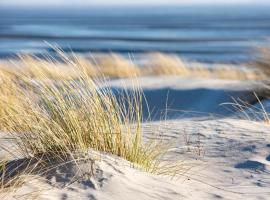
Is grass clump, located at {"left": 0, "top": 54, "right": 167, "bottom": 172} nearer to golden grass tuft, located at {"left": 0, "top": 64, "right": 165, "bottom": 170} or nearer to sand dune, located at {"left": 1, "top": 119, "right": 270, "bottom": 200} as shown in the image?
golden grass tuft, located at {"left": 0, "top": 64, "right": 165, "bottom": 170}

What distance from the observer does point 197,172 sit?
3896mm

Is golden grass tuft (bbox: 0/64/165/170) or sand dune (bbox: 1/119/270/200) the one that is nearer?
sand dune (bbox: 1/119/270/200)

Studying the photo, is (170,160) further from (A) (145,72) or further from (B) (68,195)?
(A) (145,72)

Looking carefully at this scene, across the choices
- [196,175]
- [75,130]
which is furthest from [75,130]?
[196,175]

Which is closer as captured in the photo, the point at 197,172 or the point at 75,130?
the point at 75,130

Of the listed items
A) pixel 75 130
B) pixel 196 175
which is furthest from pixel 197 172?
pixel 75 130

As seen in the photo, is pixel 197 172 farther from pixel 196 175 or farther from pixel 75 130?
pixel 75 130

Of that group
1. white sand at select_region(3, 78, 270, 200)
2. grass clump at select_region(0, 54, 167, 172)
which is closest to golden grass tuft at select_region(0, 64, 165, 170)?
grass clump at select_region(0, 54, 167, 172)

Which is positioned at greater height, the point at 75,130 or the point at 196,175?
the point at 75,130

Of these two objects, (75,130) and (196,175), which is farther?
(196,175)

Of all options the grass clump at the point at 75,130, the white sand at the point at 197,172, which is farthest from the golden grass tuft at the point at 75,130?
the white sand at the point at 197,172

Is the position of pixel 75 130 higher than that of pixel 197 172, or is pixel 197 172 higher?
pixel 75 130

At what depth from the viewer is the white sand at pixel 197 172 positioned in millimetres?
3324

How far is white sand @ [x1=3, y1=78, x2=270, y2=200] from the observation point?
3.32 m
